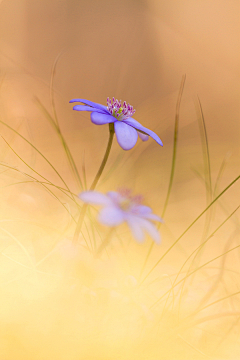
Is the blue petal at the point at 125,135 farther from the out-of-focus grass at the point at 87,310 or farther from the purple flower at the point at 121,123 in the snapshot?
the out-of-focus grass at the point at 87,310

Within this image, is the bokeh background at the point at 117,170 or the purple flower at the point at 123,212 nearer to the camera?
the purple flower at the point at 123,212

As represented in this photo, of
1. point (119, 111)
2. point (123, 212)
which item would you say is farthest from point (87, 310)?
point (119, 111)

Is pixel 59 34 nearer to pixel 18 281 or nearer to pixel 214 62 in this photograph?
pixel 214 62

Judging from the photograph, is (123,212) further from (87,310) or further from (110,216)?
(87,310)

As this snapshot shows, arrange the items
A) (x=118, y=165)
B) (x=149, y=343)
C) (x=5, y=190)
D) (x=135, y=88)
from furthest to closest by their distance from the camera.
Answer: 1. (x=135, y=88)
2. (x=118, y=165)
3. (x=5, y=190)
4. (x=149, y=343)

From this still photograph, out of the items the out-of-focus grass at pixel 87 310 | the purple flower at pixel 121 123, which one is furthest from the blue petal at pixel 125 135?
the out-of-focus grass at pixel 87 310

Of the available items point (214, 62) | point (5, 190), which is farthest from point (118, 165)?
point (214, 62)

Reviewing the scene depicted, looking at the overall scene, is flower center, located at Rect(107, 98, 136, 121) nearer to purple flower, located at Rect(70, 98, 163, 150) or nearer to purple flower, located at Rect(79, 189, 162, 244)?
purple flower, located at Rect(70, 98, 163, 150)

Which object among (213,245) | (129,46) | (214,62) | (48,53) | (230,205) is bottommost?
(213,245)
